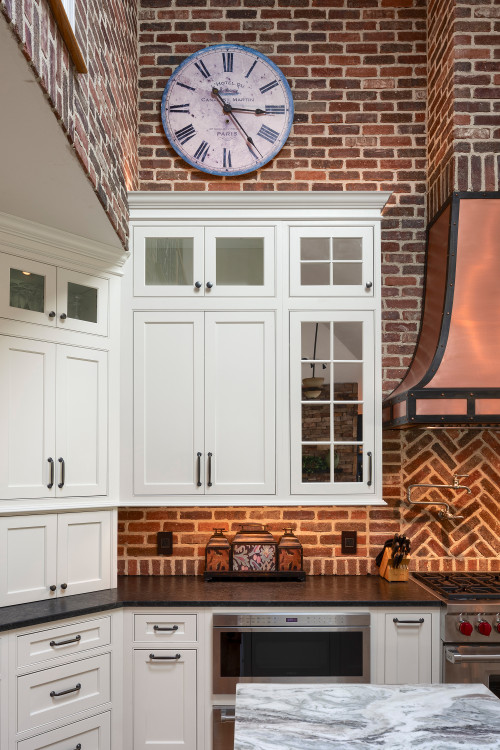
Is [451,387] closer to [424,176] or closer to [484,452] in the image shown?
[484,452]

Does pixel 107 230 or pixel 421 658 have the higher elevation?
pixel 107 230

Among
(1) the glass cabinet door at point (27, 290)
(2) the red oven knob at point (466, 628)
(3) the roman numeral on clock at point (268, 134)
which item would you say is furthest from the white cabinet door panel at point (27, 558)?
(3) the roman numeral on clock at point (268, 134)

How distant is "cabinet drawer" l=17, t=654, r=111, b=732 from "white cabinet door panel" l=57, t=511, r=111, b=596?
37 cm

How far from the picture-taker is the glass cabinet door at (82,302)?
3.33 meters

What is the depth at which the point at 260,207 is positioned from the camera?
361 cm

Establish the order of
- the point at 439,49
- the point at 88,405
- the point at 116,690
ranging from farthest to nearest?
the point at 439,49 → the point at 88,405 → the point at 116,690

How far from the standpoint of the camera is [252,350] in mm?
3586

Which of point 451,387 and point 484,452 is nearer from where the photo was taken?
point 451,387

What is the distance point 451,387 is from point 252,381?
0.98 m

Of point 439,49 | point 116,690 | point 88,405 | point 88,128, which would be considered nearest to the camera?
point 88,128

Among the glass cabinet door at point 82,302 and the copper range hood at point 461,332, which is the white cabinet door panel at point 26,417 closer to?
the glass cabinet door at point 82,302

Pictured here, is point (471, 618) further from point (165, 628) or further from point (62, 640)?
point (62, 640)

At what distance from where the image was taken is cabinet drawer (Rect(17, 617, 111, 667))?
2.84 m

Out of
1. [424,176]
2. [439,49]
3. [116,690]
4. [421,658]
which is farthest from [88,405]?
[439,49]
